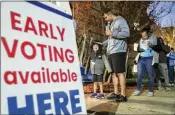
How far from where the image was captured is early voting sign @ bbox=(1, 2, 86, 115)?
2660mm

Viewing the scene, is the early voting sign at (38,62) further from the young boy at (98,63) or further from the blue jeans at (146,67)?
the young boy at (98,63)

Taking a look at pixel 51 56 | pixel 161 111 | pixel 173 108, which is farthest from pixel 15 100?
pixel 173 108

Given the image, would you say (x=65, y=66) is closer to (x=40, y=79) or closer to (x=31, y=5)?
(x=40, y=79)

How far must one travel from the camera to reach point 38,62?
2.93 meters

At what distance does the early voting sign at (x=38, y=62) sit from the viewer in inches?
105

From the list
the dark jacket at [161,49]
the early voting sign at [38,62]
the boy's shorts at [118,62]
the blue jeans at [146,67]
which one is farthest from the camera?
the dark jacket at [161,49]

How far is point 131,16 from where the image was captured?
13438mm

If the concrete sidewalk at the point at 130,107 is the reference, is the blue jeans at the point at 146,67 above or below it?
above

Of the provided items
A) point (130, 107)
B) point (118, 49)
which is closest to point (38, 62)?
point (130, 107)

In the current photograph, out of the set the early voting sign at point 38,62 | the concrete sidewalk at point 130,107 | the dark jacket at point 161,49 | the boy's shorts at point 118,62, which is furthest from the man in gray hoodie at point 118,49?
the early voting sign at point 38,62

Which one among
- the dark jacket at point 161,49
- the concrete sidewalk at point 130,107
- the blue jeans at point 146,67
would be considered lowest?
the concrete sidewalk at point 130,107

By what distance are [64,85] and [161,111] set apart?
→ 3.42m

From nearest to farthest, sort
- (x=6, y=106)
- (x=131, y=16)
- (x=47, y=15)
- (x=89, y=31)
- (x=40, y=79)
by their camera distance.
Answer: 1. (x=6, y=106)
2. (x=40, y=79)
3. (x=47, y=15)
4. (x=131, y=16)
5. (x=89, y=31)

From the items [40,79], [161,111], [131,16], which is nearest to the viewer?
[40,79]
